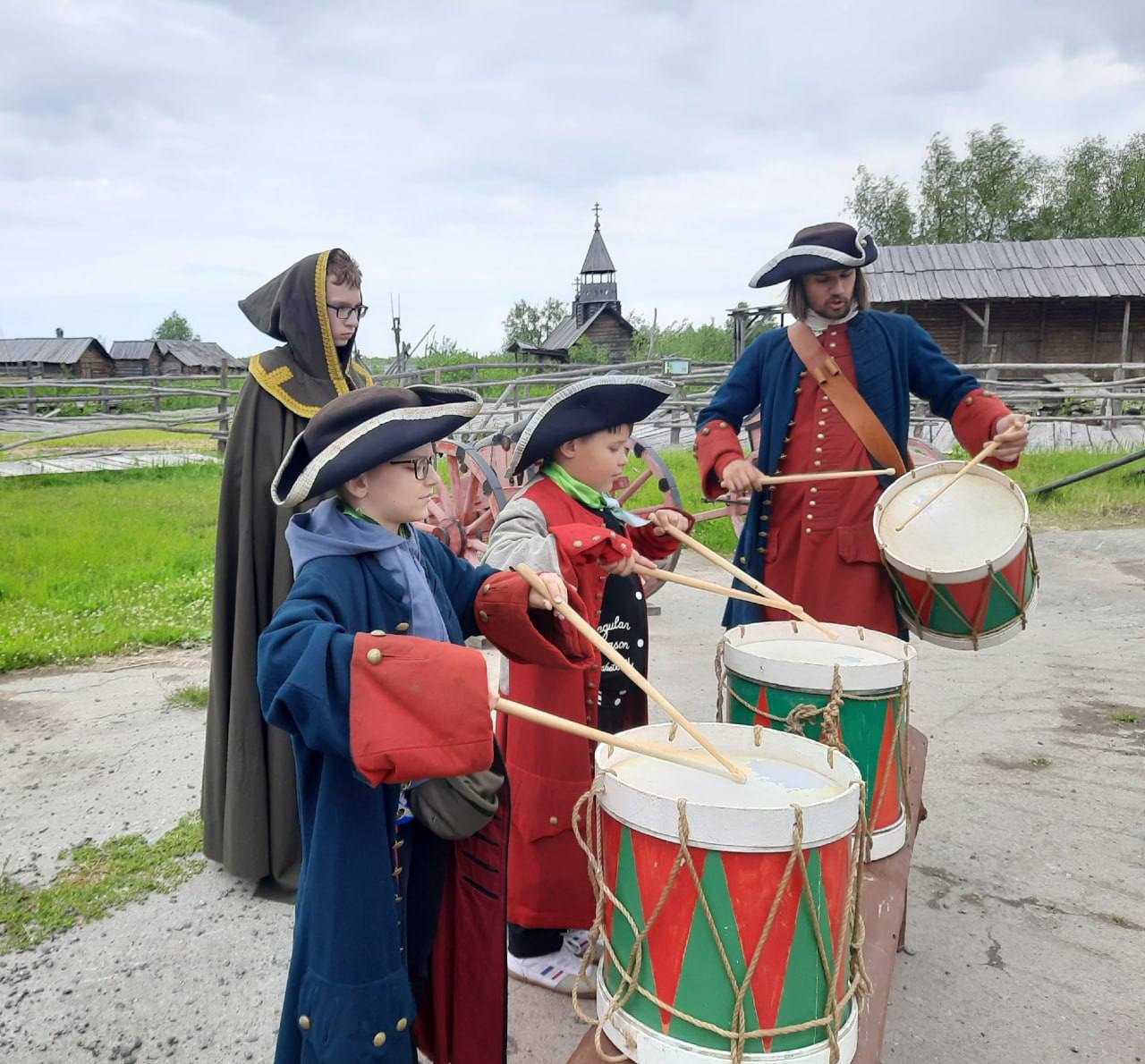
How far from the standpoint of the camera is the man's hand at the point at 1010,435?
9.39 ft

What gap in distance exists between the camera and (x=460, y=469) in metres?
6.36

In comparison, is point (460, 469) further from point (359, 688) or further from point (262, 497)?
point (359, 688)

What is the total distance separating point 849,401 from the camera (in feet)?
9.76

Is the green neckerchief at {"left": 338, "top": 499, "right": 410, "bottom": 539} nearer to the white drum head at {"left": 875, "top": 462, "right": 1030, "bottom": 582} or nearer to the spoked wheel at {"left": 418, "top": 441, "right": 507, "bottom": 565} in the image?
the white drum head at {"left": 875, "top": 462, "right": 1030, "bottom": 582}

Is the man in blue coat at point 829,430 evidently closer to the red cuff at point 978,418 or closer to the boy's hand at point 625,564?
the red cuff at point 978,418

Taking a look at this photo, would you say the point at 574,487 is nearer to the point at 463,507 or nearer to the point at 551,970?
the point at 551,970

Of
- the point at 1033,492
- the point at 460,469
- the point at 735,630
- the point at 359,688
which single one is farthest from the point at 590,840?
the point at 1033,492

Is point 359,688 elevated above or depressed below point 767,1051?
above

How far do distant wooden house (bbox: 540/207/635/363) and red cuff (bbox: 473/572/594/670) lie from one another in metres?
34.7

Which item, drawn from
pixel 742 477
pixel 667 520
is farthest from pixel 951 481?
pixel 667 520

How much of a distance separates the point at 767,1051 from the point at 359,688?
84 cm

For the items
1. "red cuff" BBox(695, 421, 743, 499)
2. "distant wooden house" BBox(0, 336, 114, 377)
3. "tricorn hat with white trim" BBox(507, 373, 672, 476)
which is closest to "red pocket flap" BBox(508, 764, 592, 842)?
"tricorn hat with white trim" BBox(507, 373, 672, 476)

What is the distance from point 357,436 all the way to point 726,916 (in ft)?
3.22

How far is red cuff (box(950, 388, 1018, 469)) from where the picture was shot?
2951mm
